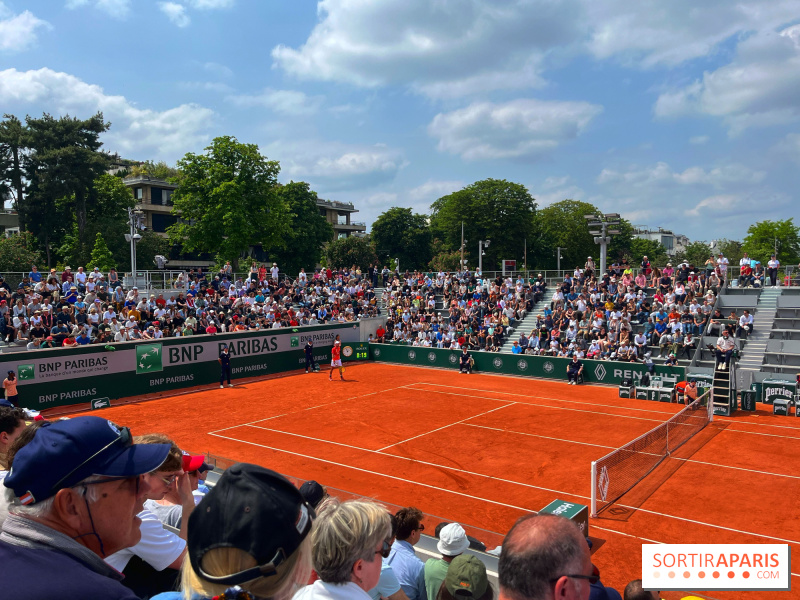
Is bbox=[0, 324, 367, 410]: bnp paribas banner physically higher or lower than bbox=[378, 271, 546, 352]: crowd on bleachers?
lower

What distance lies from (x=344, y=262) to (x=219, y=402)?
5249 centimetres

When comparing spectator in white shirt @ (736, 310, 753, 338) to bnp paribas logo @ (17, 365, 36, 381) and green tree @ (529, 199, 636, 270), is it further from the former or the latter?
green tree @ (529, 199, 636, 270)

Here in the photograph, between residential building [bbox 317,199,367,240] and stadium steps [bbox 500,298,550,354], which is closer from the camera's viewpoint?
stadium steps [bbox 500,298,550,354]

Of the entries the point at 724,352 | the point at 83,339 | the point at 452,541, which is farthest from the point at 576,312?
the point at 452,541

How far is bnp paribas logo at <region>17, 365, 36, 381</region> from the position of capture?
70.7ft

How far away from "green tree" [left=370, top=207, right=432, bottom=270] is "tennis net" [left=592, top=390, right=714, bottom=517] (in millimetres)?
66443

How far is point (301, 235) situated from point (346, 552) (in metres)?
69.7

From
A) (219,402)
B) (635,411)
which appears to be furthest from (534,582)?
(219,402)

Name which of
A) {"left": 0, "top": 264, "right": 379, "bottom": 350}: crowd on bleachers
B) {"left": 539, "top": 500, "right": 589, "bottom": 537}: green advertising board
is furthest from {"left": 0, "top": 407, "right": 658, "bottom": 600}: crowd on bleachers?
{"left": 0, "top": 264, "right": 379, "bottom": 350}: crowd on bleachers

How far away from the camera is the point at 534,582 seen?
2.38 m

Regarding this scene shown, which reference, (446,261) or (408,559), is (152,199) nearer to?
(446,261)

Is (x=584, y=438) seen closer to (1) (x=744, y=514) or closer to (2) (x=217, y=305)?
(1) (x=744, y=514)

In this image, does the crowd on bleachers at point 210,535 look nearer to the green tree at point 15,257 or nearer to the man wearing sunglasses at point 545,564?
the man wearing sunglasses at point 545,564

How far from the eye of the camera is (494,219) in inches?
3063
